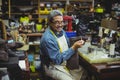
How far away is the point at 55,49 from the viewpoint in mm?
2697

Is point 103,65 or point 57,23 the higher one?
point 57,23

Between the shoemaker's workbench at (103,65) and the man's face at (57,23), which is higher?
the man's face at (57,23)

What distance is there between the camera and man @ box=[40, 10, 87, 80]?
2.69 m

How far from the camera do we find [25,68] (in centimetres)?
250

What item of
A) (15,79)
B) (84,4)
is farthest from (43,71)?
(84,4)

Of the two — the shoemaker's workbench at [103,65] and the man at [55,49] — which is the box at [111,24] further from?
the man at [55,49]

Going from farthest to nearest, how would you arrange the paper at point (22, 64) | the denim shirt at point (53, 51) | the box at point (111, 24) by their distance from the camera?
the box at point (111, 24) → the denim shirt at point (53, 51) → the paper at point (22, 64)

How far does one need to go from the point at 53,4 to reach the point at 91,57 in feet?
9.31

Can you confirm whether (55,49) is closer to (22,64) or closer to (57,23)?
(57,23)

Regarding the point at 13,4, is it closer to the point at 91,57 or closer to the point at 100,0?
the point at 100,0

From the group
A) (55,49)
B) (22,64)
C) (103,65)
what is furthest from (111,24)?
(22,64)

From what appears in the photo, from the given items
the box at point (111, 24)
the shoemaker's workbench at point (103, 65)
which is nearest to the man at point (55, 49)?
the shoemaker's workbench at point (103, 65)

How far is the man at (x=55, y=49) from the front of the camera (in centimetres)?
269

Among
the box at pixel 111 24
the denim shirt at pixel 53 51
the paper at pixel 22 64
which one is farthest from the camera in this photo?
the box at pixel 111 24
